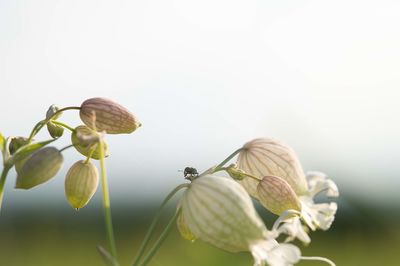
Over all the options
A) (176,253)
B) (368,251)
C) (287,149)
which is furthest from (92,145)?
(368,251)

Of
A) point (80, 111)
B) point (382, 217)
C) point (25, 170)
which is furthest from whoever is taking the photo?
point (382, 217)

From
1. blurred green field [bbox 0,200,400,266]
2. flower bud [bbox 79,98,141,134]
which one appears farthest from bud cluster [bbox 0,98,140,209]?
blurred green field [bbox 0,200,400,266]

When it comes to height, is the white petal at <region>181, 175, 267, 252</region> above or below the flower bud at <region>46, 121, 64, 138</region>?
below

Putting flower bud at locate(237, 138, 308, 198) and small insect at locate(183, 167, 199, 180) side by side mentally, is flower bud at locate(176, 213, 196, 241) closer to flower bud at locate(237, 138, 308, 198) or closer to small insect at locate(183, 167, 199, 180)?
small insect at locate(183, 167, 199, 180)

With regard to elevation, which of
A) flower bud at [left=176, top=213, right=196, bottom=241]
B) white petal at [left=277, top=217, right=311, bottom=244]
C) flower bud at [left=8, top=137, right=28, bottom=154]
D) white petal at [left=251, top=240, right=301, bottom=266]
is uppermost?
flower bud at [left=8, top=137, right=28, bottom=154]

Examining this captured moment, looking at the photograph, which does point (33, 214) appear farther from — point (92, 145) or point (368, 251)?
point (92, 145)

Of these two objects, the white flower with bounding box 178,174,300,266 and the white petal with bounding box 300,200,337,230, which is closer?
the white flower with bounding box 178,174,300,266
